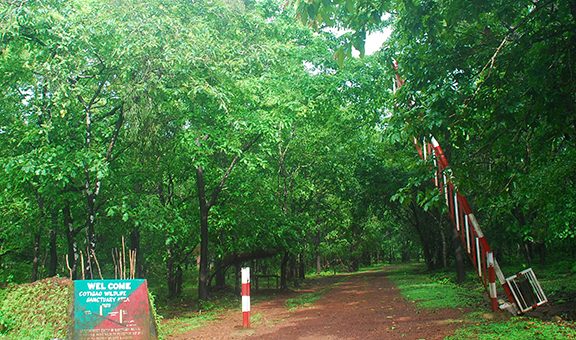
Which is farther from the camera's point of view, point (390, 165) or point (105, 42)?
point (390, 165)

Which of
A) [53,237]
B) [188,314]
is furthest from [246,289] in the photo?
[53,237]

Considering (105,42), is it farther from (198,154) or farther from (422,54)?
(422,54)

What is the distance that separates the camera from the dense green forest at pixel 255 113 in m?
6.16

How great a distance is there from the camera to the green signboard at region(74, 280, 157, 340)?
696 cm

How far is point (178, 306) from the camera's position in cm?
1673

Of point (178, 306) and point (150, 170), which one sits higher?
point (150, 170)

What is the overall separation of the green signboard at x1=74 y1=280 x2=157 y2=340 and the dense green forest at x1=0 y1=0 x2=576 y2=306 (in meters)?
3.26

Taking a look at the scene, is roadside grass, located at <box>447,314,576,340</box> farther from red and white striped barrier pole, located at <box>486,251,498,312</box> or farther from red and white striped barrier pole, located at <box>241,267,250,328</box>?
red and white striped barrier pole, located at <box>241,267,250,328</box>

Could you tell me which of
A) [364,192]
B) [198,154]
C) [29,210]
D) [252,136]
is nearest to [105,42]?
[198,154]

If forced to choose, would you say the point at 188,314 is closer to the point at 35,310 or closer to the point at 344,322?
the point at 35,310

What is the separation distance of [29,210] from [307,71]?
32.0 feet

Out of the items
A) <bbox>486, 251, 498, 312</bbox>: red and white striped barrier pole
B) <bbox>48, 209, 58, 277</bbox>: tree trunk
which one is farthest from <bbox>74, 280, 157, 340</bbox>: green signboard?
<bbox>48, 209, 58, 277</bbox>: tree trunk

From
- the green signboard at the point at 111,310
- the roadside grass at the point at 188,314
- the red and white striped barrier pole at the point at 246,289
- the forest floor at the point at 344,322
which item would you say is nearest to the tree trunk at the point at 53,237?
the roadside grass at the point at 188,314

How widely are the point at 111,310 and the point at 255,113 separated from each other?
7464 mm
